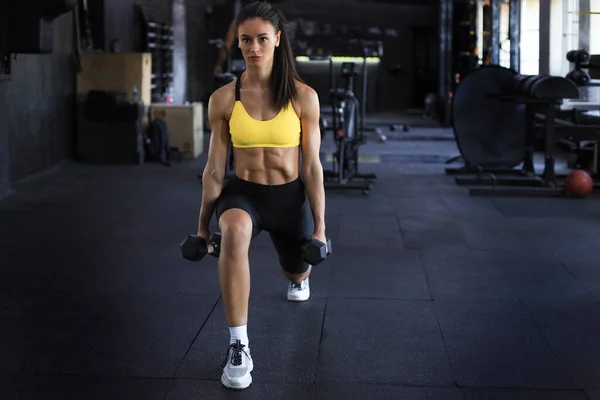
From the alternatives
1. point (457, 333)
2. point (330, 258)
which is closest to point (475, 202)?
point (330, 258)

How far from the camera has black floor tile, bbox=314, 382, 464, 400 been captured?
2719 millimetres

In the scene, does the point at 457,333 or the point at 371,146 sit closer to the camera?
the point at 457,333

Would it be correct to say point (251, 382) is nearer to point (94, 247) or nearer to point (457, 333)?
point (457, 333)

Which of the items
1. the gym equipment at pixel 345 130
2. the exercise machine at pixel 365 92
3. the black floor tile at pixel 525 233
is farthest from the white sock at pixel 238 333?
the exercise machine at pixel 365 92

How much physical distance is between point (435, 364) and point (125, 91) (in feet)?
23.4

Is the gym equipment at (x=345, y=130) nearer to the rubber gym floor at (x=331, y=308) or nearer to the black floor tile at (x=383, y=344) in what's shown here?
the rubber gym floor at (x=331, y=308)

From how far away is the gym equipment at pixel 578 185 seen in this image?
275 inches

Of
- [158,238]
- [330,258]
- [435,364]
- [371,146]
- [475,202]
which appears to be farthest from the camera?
[371,146]

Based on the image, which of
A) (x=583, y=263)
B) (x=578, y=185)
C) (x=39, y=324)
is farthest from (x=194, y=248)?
(x=578, y=185)

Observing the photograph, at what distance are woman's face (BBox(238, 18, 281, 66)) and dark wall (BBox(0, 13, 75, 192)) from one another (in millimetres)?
4357

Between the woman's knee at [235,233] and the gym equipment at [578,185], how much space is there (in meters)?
4.75

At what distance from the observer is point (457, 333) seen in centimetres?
342

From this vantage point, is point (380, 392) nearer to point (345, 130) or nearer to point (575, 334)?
point (575, 334)

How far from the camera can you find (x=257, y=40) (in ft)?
9.34
